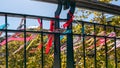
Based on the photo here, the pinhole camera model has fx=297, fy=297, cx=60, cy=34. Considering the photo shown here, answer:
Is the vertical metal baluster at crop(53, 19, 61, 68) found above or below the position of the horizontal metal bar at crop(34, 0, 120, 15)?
below

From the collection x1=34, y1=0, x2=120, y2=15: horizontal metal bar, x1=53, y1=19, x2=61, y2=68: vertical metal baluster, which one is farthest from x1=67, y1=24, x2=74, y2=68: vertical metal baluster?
x1=34, y1=0, x2=120, y2=15: horizontal metal bar

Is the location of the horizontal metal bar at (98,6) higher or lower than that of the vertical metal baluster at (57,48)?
higher

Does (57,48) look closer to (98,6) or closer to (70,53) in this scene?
(70,53)

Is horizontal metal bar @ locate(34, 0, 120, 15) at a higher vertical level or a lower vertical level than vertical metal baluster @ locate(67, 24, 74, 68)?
higher

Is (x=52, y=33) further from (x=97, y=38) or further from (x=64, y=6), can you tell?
(x=97, y=38)

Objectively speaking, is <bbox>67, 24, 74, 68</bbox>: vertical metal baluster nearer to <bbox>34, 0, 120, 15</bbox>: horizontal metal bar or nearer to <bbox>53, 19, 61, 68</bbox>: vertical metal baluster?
<bbox>53, 19, 61, 68</bbox>: vertical metal baluster

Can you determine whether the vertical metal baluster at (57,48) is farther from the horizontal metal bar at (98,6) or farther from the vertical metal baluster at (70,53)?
the horizontal metal bar at (98,6)

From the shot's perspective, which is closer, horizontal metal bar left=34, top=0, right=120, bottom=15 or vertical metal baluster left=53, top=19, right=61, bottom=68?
vertical metal baluster left=53, top=19, right=61, bottom=68

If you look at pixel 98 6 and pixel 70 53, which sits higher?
pixel 98 6

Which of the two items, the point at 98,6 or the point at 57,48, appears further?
the point at 98,6

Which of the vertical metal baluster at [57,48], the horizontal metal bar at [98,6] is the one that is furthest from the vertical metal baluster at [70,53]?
the horizontal metal bar at [98,6]

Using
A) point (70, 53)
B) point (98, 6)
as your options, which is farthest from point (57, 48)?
point (98, 6)

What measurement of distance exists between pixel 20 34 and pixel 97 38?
1.08 m

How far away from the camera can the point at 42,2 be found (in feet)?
9.56
